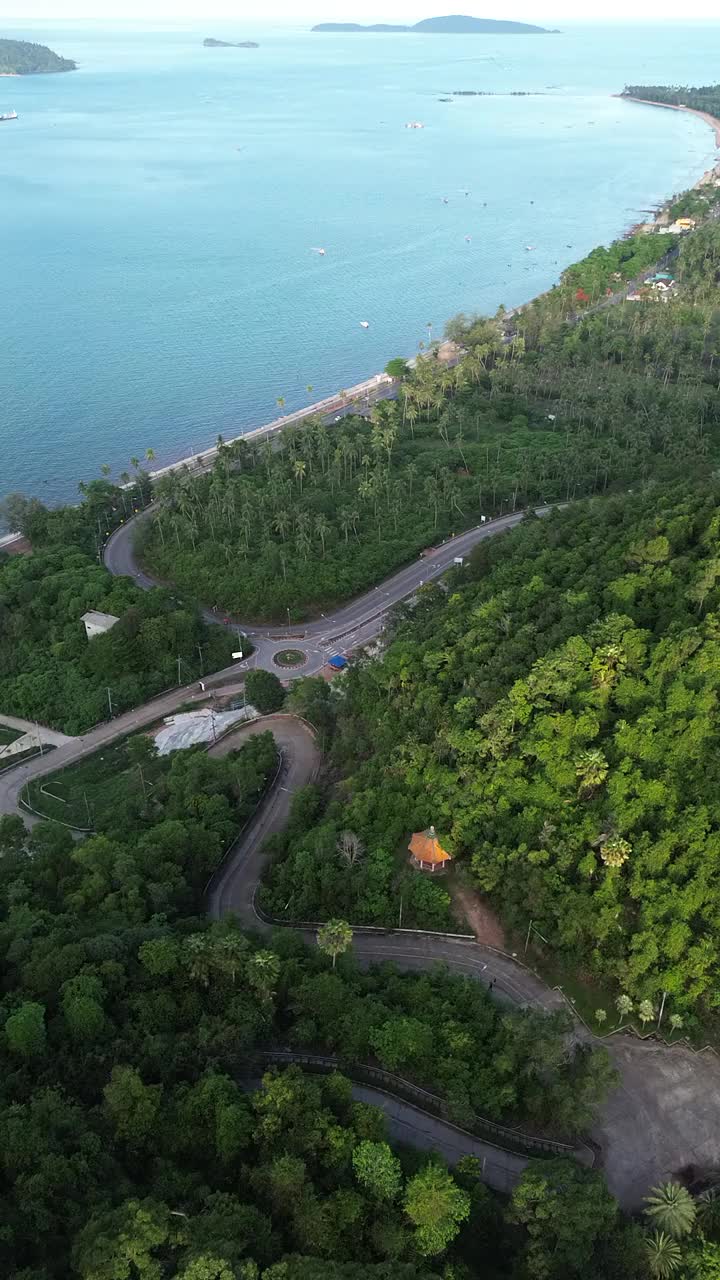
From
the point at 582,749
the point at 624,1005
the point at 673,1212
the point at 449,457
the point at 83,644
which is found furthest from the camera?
the point at 449,457

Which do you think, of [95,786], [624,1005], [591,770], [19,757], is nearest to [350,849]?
[591,770]

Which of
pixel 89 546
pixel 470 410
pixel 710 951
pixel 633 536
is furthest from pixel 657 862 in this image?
pixel 470 410

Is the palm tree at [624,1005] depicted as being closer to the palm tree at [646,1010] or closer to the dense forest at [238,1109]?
the palm tree at [646,1010]

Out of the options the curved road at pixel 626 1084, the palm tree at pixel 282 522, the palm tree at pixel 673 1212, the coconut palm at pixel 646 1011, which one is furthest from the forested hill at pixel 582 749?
the palm tree at pixel 282 522

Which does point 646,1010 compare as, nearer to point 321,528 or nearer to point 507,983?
point 507,983

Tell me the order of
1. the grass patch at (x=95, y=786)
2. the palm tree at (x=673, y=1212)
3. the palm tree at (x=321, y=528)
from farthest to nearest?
the palm tree at (x=321, y=528) < the grass patch at (x=95, y=786) < the palm tree at (x=673, y=1212)

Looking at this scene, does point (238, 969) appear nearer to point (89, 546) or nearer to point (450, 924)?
point (450, 924)

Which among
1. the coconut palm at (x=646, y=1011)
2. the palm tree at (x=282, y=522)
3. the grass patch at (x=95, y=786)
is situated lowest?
the grass patch at (x=95, y=786)

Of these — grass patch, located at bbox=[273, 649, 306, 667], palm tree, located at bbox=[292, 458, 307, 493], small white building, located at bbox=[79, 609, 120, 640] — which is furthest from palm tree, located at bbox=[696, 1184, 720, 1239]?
palm tree, located at bbox=[292, 458, 307, 493]
